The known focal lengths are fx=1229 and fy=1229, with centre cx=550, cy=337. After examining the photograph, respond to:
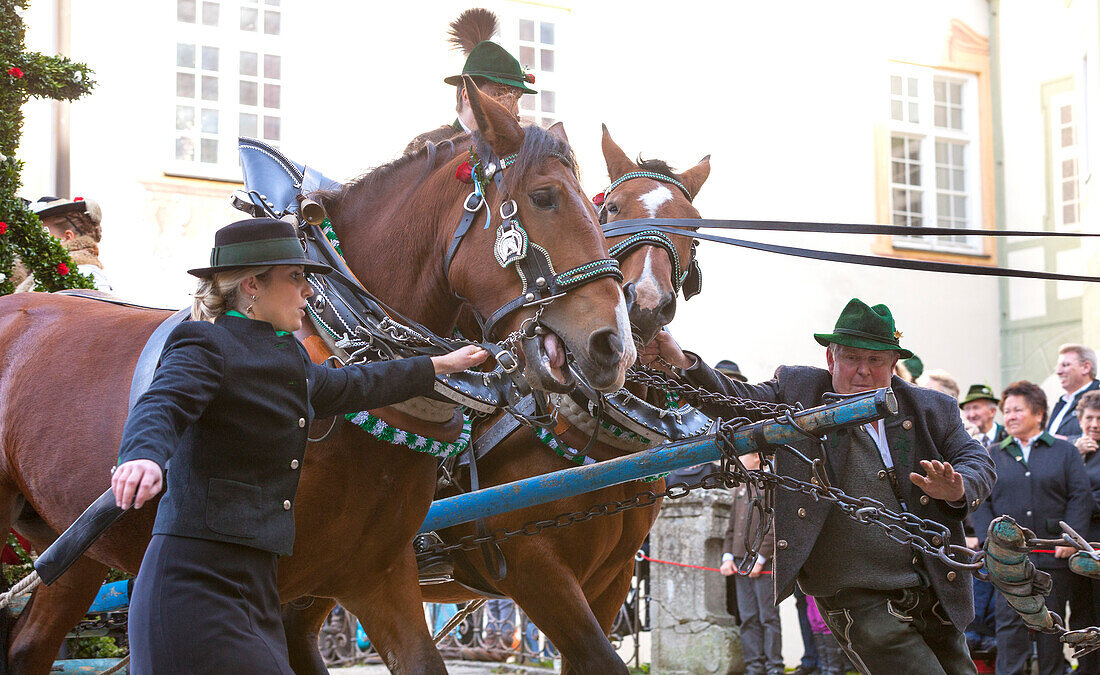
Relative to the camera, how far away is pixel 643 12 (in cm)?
1445

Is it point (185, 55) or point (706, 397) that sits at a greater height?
point (185, 55)

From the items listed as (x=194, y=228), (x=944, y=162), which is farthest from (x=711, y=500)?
(x=944, y=162)

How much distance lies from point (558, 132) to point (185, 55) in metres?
10.4

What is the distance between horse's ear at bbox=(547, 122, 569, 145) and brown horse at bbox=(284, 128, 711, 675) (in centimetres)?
70

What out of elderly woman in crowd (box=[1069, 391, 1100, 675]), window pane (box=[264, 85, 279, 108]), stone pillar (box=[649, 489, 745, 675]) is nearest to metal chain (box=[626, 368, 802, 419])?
elderly woman in crowd (box=[1069, 391, 1100, 675])

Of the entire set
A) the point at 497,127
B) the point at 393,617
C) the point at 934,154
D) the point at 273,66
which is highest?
the point at 273,66

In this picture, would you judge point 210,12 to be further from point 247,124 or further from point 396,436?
point 396,436

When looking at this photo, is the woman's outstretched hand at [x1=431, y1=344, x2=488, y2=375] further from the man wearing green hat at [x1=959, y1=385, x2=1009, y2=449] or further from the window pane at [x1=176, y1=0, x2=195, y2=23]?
the window pane at [x1=176, y1=0, x2=195, y2=23]

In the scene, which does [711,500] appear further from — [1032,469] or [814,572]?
[814,572]

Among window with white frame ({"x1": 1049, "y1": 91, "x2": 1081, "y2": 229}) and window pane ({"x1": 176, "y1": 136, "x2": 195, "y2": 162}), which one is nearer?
window pane ({"x1": 176, "y1": 136, "x2": 195, "y2": 162})

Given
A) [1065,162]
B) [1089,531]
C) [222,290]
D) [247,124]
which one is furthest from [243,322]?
[1065,162]

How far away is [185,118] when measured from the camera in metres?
12.8

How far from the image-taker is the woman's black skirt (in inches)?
98.9

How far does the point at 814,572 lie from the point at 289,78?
10517 millimetres
